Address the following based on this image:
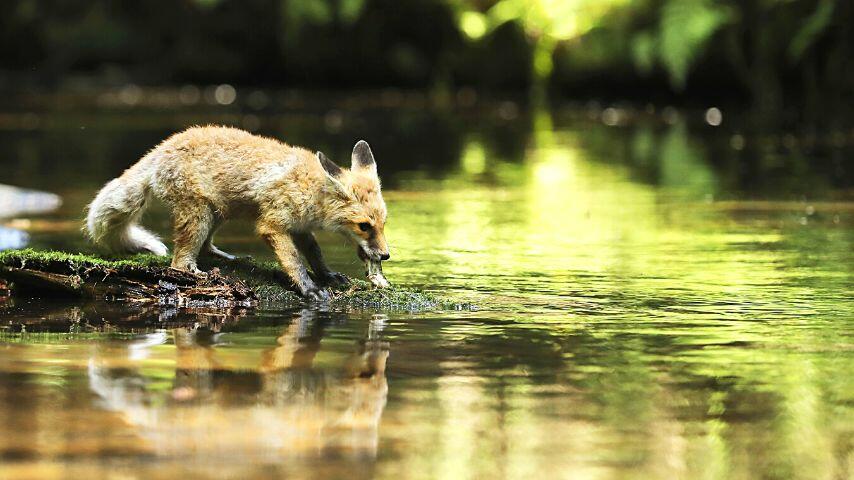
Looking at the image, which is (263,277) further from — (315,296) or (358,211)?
(358,211)

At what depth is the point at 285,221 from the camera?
8.20 m

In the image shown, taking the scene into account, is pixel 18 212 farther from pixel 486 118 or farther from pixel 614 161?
pixel 486 118

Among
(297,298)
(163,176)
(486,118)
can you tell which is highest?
(486,118)

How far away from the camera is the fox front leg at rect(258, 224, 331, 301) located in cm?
821

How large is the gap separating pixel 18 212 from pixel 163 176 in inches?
193

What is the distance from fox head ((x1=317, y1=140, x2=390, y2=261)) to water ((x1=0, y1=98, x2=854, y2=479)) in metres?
0.40

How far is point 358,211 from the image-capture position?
26.5ft

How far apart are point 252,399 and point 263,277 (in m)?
2.82

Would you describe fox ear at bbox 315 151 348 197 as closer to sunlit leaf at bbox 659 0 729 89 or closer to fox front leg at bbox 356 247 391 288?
fox front leg at bbox 356 247 391 288

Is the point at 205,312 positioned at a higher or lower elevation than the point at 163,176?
lower

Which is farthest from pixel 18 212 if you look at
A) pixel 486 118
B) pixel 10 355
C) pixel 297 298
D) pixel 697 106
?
pixel 697 106

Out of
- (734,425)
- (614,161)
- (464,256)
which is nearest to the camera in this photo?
(734,425)

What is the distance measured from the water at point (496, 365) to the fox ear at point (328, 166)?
2.38 feet

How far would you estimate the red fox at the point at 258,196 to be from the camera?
8.14 meters
